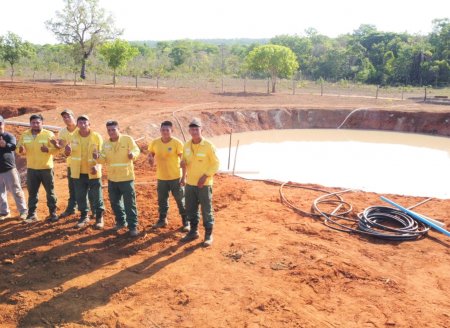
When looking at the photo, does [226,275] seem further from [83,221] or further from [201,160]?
[83,221]

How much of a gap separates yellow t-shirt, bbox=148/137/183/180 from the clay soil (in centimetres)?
87

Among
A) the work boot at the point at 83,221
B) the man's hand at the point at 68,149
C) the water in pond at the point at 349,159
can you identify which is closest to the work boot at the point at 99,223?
the work boot at the point at 83,221

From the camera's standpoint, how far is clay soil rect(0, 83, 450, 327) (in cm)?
386

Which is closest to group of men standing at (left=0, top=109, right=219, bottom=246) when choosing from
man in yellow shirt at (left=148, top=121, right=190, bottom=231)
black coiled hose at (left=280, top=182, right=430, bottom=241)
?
man in yellow shirt at (left=148, top=121, right=190, bottom=231)

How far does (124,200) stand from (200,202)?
3.49ft

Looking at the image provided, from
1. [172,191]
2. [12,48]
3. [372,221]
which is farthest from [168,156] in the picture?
[12,48]

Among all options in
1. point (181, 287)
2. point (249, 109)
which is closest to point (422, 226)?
point (181, 287)

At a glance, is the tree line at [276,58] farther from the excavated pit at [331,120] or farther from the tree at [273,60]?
the excavated pit at [331,120]

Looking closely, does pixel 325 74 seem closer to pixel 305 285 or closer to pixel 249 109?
pixel 249 109

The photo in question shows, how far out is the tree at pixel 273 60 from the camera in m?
25.7

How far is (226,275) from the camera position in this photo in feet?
14.9

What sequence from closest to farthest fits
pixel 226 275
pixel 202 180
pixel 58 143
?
1. pixel 226 275
2. pixel 202 180
3. pixel 58 143

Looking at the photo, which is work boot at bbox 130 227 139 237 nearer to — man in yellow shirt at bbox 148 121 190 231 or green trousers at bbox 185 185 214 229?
man in yellow shirt at bbox 148 121 190 231

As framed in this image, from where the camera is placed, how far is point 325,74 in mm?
41031
